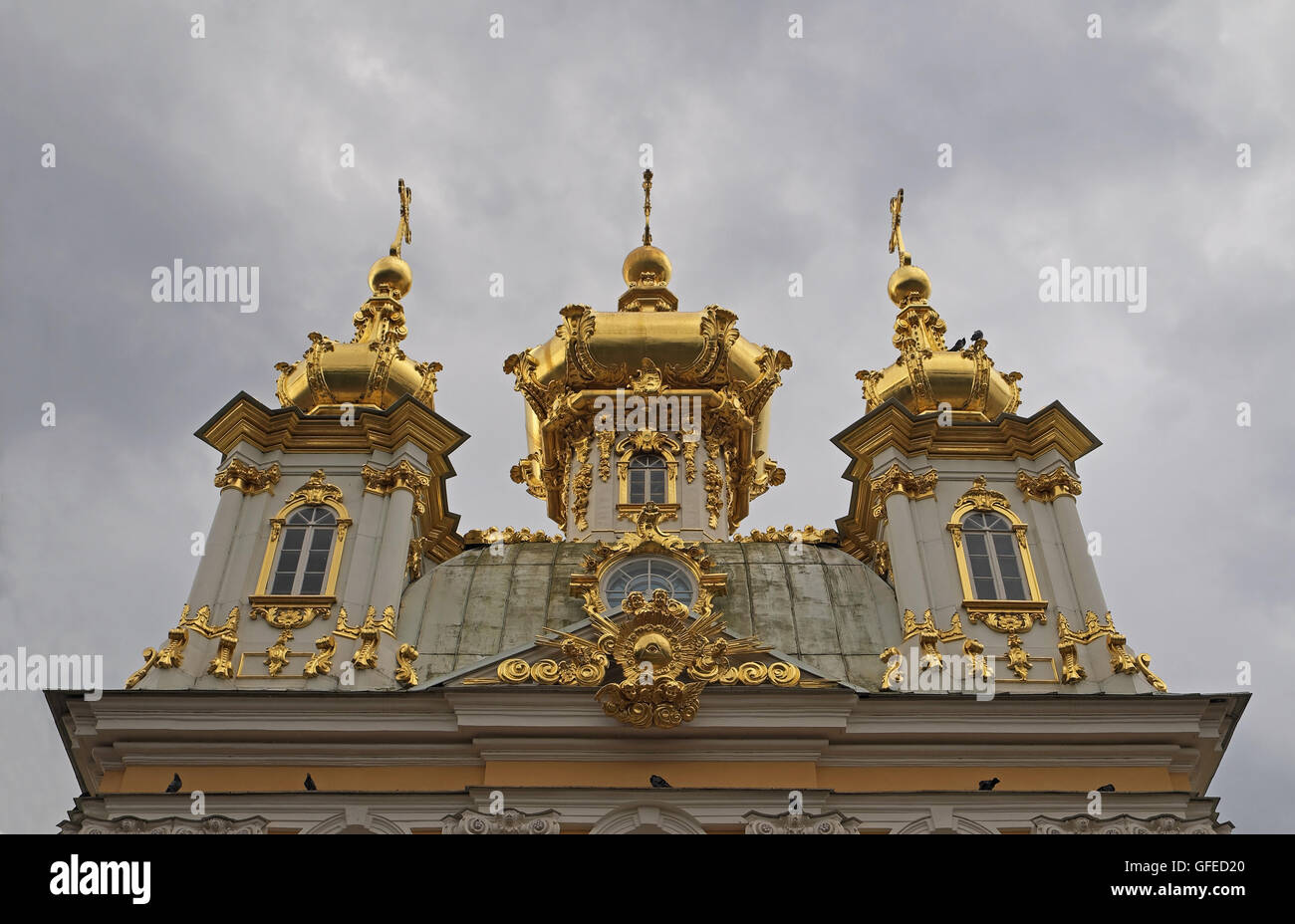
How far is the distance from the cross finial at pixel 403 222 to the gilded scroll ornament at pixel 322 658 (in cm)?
1133

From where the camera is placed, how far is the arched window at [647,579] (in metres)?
22.2

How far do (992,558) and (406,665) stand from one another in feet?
29.7

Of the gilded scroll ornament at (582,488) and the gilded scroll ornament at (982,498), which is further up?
the gilded scroll ornament at (582,488)

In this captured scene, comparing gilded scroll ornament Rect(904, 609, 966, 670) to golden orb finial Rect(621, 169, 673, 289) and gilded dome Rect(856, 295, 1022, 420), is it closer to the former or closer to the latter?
gilded dome Rect(856, 295, 1022, 420)

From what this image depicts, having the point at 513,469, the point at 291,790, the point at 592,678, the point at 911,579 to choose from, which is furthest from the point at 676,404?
the point at 291,790

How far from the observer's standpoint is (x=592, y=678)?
62.9ft

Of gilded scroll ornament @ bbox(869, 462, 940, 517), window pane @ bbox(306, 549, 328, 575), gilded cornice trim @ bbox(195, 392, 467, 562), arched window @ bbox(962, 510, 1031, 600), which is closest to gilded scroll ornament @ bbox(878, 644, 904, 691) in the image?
arched window @ bbox(962, 510, 1031, 600)

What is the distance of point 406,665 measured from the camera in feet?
67.1

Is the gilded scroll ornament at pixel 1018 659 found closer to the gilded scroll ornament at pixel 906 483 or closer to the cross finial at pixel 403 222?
the gilded scroll ornament at pixel 906 483

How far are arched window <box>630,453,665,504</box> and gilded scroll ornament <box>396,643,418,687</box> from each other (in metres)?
6.82

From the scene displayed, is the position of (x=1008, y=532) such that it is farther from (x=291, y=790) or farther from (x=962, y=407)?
(x=291, y=790)

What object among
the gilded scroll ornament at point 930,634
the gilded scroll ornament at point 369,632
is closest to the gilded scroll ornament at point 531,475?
the gilded scroll ornament at point 369,632

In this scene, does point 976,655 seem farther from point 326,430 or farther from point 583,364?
point 583,364

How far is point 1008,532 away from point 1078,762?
4.80 m
